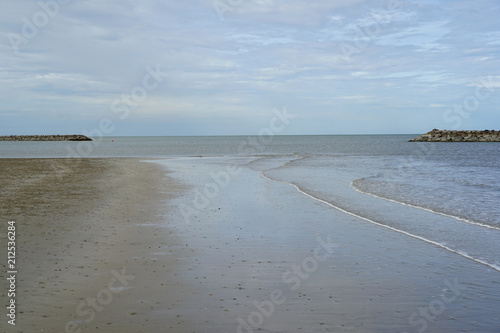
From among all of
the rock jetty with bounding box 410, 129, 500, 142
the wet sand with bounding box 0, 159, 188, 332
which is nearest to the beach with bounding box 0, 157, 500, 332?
the wet sand with bounding box 0, 159, 188, 332

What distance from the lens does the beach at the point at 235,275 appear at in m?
6.43

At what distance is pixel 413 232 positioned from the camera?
13.2m

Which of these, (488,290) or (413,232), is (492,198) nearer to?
(413,232)

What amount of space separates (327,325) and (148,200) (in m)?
14.2

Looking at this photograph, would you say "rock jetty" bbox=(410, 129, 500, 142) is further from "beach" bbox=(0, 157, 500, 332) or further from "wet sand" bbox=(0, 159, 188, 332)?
"wet sand" bbox=(0, 159, 188, 332)

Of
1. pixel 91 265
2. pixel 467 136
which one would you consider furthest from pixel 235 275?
pixel 467 136

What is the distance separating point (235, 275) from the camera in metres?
8.62

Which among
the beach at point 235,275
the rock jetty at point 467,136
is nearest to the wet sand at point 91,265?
the beach at point 235,275

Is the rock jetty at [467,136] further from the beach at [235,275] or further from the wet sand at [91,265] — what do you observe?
the wet sand at [91,265]

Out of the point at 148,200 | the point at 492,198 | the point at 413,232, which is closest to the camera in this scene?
the point at 413,232

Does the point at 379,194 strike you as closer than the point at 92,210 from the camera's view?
No

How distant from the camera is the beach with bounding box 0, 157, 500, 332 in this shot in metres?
6.43

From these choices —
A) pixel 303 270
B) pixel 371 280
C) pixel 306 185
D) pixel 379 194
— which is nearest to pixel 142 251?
pixel 303 270

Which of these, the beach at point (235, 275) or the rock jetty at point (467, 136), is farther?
the rock jetty at point (467, 136)
